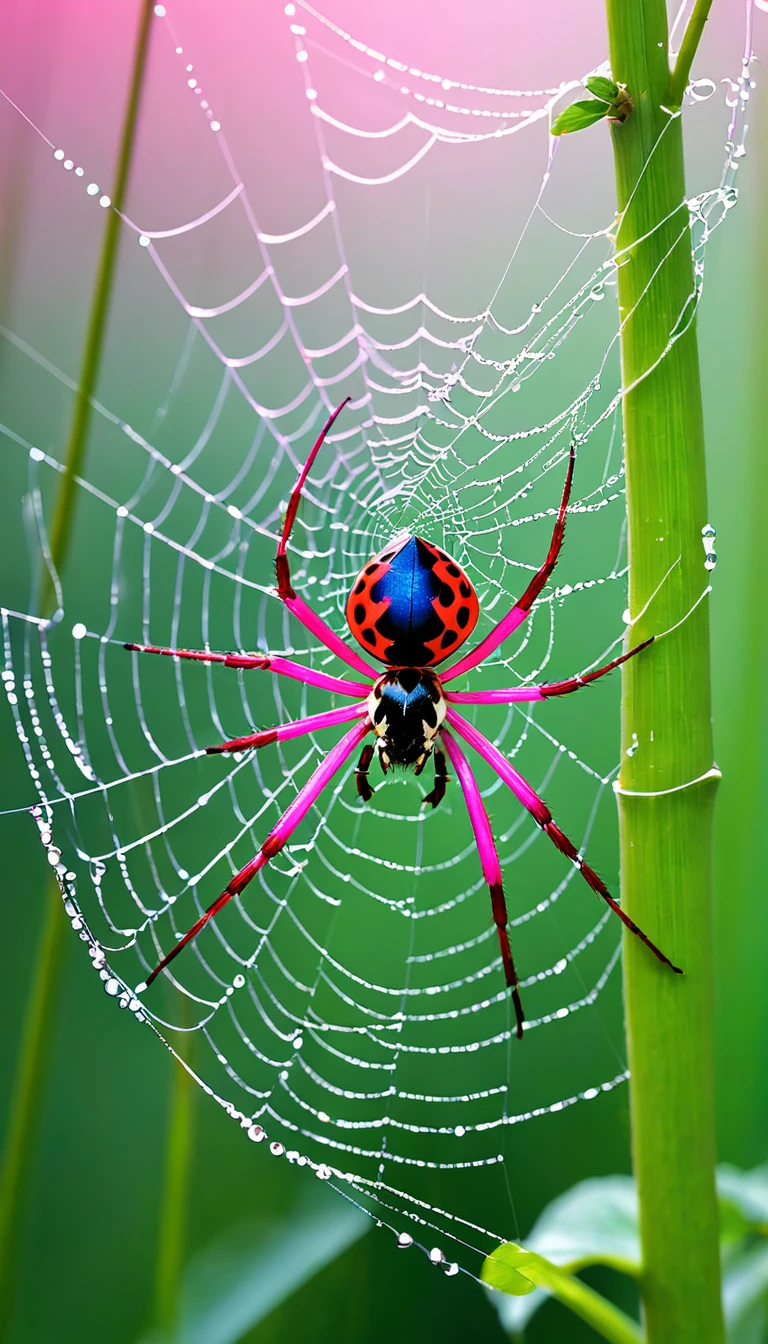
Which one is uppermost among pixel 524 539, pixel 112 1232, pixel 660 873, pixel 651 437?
pixel 524 539

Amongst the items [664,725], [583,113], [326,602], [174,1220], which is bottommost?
[174,1220]

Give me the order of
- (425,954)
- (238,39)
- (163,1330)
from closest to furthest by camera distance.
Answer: (163,1330), (238,39), (425,954)

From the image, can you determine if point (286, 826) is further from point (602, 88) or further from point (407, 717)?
point (602, 88)

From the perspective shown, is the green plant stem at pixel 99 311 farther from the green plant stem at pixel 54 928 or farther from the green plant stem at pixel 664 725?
the green plant stem at pixel 664 725

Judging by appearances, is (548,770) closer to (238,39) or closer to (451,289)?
(451,289)

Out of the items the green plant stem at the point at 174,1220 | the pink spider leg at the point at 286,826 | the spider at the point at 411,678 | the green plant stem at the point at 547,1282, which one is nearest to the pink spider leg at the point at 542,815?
the spider at the point at 411,678

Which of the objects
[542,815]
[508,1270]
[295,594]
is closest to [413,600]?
[295,594]

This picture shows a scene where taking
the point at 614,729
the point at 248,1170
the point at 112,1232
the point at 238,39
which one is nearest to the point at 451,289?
the point at 238,39
